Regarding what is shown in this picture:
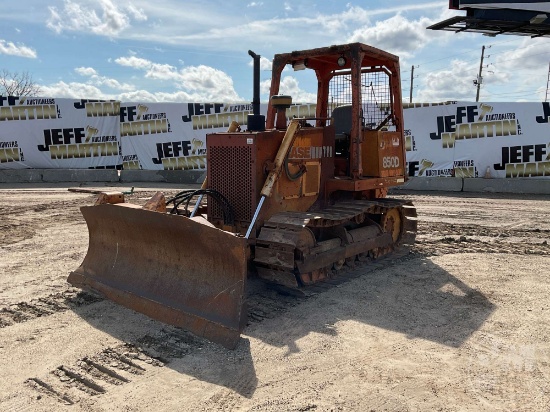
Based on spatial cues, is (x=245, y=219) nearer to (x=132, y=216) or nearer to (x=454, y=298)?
(x=132, y=216)

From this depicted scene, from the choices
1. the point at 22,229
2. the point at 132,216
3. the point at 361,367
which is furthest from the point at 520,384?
the point at 22,229

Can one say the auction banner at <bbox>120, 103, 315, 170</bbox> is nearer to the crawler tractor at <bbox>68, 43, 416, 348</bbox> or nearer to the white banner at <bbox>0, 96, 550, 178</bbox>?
the white banner at <bbox>0, 96, 550, 178</bbox>

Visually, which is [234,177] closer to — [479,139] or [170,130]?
[479,139]

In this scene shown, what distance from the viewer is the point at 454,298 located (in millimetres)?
5828

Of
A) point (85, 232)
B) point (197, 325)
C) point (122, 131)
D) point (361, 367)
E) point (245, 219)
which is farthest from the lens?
point (122, 131)

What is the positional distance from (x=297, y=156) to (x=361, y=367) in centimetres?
307

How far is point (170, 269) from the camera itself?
5.29 meters

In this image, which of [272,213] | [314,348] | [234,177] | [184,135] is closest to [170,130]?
[184,135]

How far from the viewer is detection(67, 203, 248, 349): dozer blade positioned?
4703 mm

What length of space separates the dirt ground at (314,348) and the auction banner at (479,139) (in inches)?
399

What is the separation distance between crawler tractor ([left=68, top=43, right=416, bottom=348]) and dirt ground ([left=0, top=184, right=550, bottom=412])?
0.29 meters

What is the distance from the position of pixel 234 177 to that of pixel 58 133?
14956 millimetres

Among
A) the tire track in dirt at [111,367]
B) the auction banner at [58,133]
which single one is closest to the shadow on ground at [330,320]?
the tire track in dirt at [111,367]

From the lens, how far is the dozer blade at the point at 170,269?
4703mm
